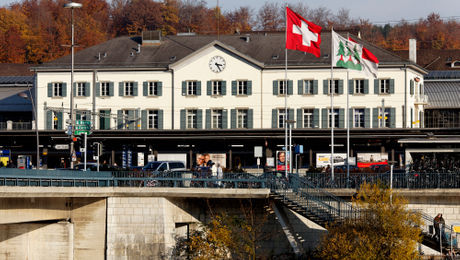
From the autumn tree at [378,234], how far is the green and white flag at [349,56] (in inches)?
494

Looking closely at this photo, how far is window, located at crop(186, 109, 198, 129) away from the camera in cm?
6712

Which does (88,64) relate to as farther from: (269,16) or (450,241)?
(269,16)

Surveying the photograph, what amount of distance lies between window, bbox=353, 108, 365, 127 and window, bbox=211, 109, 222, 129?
427 inches

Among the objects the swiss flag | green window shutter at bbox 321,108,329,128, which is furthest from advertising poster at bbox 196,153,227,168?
the swiss flag

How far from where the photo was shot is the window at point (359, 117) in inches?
2569

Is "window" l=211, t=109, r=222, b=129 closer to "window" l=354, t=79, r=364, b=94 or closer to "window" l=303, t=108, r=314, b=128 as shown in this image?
"window" l=303, t=108, r=314, b=128

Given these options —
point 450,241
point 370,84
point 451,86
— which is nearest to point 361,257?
point 450,241

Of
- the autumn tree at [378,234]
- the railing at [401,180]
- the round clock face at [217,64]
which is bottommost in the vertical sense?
the autumn tree at [378,234]

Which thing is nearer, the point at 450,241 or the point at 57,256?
the point at 450,241

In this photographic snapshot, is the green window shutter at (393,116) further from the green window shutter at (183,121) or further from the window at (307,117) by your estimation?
the green window shutter at (183,121)

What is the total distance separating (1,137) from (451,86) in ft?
135

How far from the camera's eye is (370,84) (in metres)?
65.4

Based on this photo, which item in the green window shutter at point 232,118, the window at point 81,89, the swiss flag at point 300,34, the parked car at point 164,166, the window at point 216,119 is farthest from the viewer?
the window at point 81,89

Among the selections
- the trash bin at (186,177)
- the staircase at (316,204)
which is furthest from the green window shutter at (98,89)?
the staircase at (316,204)
